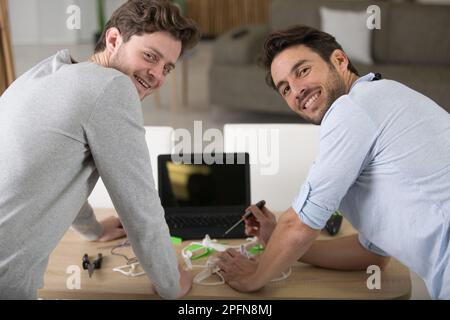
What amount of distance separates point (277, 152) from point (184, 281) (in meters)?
0.80

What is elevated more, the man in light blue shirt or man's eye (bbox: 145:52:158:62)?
man's eye (bbox: 145:52:158:62)

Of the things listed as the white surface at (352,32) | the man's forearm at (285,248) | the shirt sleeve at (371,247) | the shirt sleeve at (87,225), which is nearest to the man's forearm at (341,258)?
the shirt sleeve at (371,247)

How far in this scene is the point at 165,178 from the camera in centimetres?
184

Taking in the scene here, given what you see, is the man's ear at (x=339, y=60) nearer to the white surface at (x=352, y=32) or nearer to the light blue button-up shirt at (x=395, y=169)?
the light blue button-up shirt at (x=395, y=169)

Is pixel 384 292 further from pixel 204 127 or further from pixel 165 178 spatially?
pixel 204 127

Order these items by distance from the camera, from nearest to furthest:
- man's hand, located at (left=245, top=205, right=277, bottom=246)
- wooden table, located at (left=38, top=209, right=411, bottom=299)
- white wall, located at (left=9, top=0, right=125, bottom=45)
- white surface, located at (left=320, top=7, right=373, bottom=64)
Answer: wooden table, located at (left=38, top=209, right=411, bottom=299)
man's hand, located at (left=245, top=205, right=277, bottom=246)
white surface, located at (left=320, top=7, right=373, bottom=64)
white wall, located at (left=9, top=0, right=125, bottom=45)

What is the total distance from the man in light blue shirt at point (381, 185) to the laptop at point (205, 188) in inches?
12.6

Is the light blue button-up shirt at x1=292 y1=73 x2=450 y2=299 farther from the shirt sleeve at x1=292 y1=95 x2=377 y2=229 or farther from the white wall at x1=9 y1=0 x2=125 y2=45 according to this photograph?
the white wall at x1=9 y1=0 x2=125 y2=45

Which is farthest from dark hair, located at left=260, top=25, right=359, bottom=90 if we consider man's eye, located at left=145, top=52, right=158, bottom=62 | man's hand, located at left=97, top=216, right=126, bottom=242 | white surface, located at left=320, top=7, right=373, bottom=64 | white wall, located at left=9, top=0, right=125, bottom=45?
white wall, located at left=9, top=0, right=125, bottom=45

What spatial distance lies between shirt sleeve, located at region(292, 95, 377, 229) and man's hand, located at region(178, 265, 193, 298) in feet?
1.08

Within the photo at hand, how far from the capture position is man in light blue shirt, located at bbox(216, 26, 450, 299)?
4.37 feet

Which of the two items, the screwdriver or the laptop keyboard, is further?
the laptop keyboard

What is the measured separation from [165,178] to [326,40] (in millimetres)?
615

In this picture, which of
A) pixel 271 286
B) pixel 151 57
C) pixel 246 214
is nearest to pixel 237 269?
pixel 271 286
